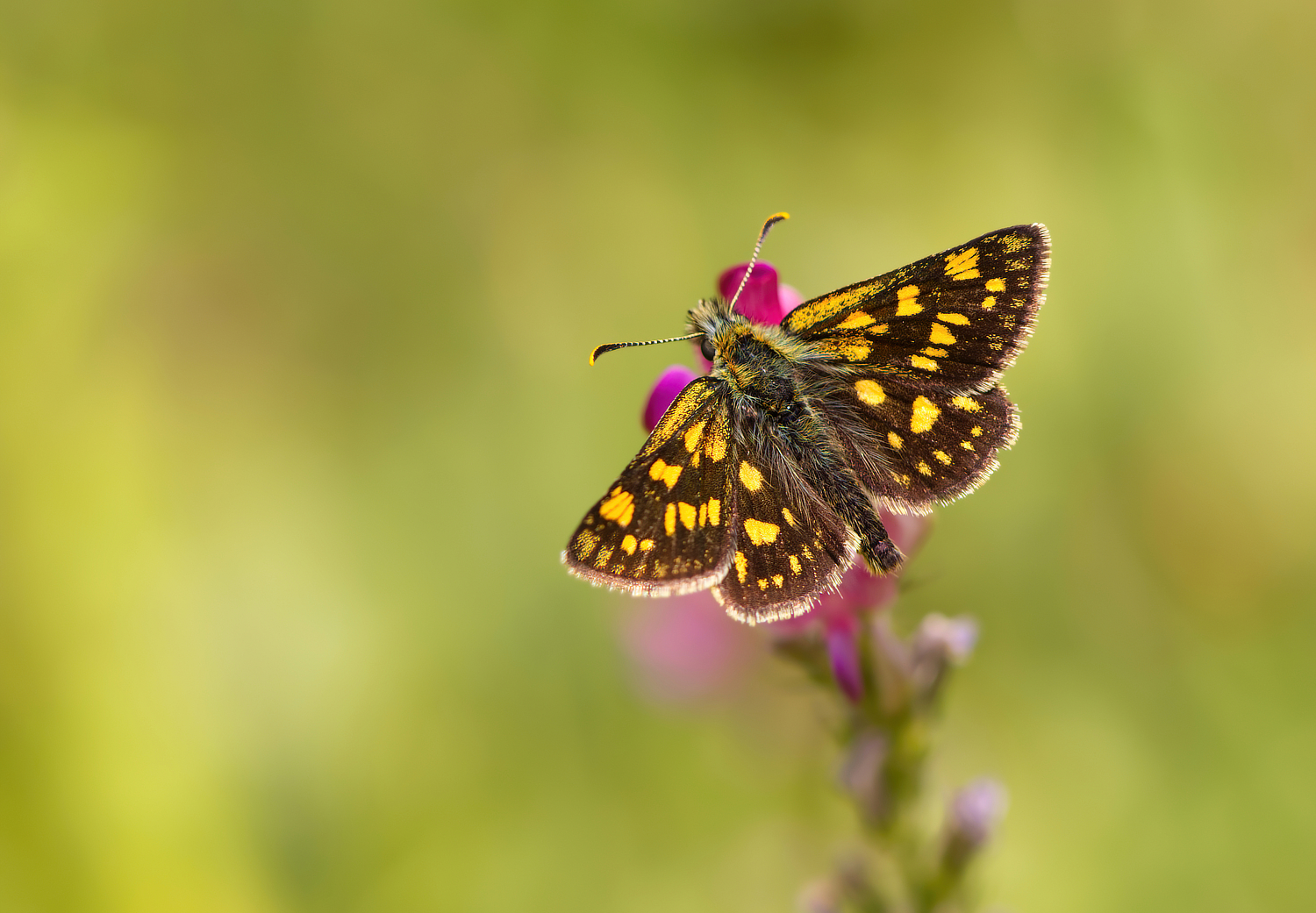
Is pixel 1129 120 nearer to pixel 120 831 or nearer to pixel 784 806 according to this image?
pixel 784 806

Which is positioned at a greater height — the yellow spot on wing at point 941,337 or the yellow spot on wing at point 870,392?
the yellow spot on wing at point 941,337

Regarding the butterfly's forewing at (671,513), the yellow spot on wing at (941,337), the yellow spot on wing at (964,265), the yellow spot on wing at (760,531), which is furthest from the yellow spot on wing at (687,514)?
the yellow spot on wing at (964,265)

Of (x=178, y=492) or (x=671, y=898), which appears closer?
(x=671, y=898)

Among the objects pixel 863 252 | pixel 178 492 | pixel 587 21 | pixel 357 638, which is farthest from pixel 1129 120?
pixel 178 492

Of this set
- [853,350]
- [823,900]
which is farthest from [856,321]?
[823,900]

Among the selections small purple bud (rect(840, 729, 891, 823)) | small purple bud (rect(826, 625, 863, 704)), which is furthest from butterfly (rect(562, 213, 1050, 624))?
small purple bud (rect(840, 729, 891, 823))

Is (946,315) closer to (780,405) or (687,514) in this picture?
(780,405)

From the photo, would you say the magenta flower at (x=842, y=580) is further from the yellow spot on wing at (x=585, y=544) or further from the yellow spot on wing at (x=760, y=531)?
the yellow spot on wing at (x=585, y=544)
